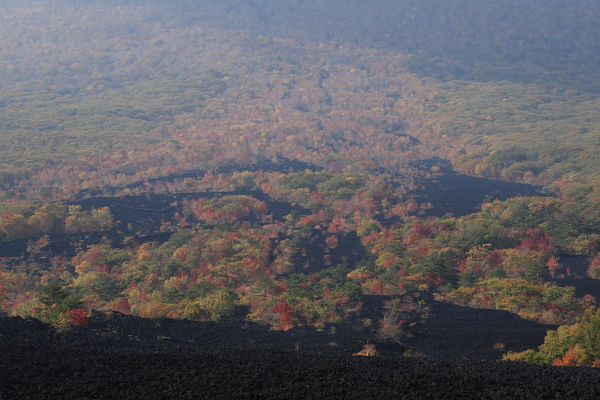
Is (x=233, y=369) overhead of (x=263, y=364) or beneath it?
overhead

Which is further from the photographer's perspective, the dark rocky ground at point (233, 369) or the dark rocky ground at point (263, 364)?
the dark rocky ground at point (263, 364)

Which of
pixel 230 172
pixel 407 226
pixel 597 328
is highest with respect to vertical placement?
pixel 597 328

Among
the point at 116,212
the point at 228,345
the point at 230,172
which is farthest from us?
the point at 230,172

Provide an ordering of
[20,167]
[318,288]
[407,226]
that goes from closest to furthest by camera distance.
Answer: [318,288] → [407,226] → [20,167]

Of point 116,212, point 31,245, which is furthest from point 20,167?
point 31,245

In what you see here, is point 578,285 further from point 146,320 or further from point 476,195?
point 476,195

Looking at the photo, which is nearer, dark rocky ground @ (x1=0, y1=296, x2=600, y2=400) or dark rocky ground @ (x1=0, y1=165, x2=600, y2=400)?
dark rocky ground @ (x1=0, y1=296, x2=600, y2=400)

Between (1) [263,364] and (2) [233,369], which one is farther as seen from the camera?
(1) [263,364]

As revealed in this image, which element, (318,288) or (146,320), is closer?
(146,320)
